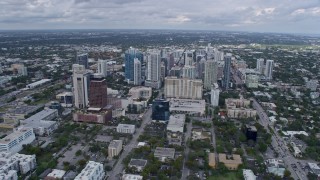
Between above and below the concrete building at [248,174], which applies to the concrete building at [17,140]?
above

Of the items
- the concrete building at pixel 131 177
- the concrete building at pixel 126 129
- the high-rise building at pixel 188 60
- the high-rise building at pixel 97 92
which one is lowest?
the concrete building at pixel 131 177

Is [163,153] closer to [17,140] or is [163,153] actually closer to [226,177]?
[226,177]

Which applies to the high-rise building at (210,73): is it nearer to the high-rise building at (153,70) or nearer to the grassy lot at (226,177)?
the high-rise building at (153,70)

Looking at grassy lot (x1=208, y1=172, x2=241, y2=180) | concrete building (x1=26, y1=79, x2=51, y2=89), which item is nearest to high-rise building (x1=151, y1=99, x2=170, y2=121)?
grassy lot (x1=208, y1=172, x2=241, y2=180)

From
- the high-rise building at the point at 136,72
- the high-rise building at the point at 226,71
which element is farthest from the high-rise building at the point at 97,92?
the high-rise building at the point at 226,71

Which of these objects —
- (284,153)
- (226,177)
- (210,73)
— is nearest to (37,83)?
(210,73)

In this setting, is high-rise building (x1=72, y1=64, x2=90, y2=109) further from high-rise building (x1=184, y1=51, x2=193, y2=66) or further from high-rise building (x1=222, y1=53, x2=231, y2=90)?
high-rise building (x1=184, y1=51, x2=193, y2=66)
